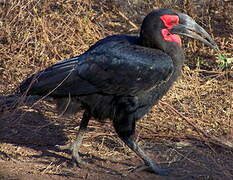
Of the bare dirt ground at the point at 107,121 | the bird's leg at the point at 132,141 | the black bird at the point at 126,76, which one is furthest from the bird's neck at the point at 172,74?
the bare dirt ground at the point at 107,121

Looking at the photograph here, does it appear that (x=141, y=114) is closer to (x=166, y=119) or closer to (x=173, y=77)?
(x=173, y=77)

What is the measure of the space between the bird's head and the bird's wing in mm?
79

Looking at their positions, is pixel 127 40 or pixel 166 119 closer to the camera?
pixel 127 40

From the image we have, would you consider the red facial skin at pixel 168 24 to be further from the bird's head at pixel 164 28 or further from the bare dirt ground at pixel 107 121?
the bare dirt ground at pixel 107 121

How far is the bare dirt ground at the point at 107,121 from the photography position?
4.29 m

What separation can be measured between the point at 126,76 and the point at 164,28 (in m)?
0.48

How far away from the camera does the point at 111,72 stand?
405 cm

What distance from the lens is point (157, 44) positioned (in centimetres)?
407

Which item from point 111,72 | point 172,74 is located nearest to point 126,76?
point 111,72

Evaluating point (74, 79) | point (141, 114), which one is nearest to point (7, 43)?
point (74, 79)

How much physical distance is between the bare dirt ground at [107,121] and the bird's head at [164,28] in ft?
2.49

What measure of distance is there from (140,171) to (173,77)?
31.6 inches

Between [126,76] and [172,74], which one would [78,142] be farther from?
[172,74]

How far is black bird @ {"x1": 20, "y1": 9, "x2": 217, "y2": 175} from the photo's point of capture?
4012mm
